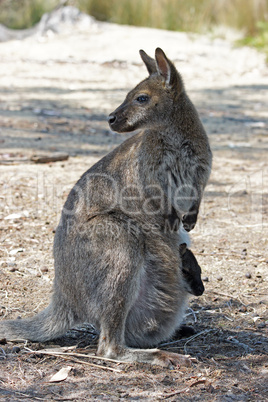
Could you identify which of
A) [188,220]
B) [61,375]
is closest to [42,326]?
[61,375]

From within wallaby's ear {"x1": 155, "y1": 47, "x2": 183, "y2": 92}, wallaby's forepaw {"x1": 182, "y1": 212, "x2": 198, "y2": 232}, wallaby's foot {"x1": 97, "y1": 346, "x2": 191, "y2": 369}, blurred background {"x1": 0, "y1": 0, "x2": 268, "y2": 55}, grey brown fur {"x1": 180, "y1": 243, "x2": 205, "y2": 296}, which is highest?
blurred background {"x1": 0, "y1": 0, "x2": 268, "y2": 55}

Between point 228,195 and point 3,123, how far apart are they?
350cm

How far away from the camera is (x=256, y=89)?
35.4 feet

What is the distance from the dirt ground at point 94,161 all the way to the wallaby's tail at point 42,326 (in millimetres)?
53

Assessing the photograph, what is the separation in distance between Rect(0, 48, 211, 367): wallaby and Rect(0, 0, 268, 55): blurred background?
34.0ft

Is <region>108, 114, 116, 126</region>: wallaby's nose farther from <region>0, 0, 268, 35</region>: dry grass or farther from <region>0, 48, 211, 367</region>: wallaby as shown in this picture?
<region>0, 0, 268, 35</region>: dry grass

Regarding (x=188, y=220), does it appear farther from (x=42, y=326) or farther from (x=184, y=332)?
(x=42, y=326)

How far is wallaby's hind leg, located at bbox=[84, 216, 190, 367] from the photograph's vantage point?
2.98 m

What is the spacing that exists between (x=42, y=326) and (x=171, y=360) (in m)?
0.73

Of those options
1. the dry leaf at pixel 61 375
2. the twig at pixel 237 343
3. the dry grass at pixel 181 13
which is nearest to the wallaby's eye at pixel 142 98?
the twig at pixel 237 343

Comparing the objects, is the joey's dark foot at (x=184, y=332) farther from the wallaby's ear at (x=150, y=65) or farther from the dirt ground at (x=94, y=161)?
the wallaby's ear at (x=150, y=65)

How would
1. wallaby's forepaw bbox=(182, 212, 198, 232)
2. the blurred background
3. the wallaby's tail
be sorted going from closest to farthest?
the wallaby's tail < wallaby's forepaw bbox=(182, 212, 198, 232) < the blurred background

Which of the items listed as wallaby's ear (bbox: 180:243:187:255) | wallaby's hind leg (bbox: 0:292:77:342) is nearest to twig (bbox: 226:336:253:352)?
wallaby's ear (bbox: 180:243:187:255)

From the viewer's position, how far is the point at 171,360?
3.03 meters
